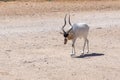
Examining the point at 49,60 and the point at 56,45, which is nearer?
the point at 49,60

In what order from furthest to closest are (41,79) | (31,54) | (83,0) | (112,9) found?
1. (83,0)
2. (112,9)
3. (31,54)
4. (41,79)

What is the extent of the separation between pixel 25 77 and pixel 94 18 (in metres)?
13.9

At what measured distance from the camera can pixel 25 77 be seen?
12.9m

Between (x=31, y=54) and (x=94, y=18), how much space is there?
10.8 metres

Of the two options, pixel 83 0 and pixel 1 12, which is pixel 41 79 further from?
pixel 83 0

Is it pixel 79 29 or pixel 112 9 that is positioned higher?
pixel 79 29

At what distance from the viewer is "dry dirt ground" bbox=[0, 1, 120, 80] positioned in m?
13.6

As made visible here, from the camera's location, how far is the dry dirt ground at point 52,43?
535 inches

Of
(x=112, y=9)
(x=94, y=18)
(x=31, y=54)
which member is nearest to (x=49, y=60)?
(x=31, y=54)

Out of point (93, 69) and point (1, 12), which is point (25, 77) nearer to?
point (93, 69)

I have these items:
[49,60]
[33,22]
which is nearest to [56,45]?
[49,60]

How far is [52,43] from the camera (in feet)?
60.3

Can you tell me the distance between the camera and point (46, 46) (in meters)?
17.7

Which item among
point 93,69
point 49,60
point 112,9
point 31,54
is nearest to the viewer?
point 93,69
